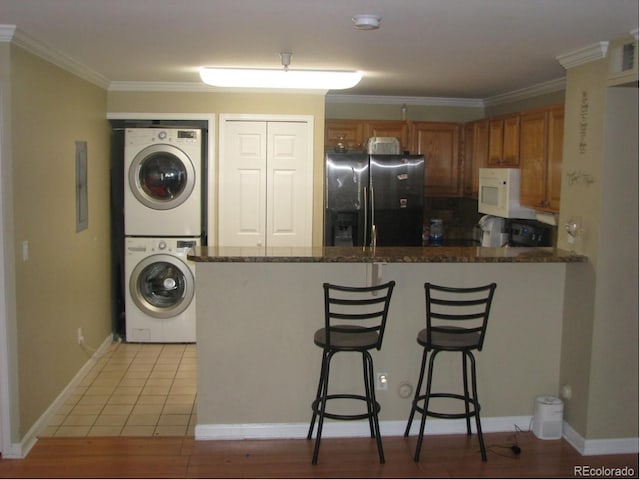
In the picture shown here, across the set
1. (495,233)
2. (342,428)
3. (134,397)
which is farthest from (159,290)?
(495,233)

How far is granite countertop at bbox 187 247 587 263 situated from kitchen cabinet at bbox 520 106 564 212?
32.2 inches

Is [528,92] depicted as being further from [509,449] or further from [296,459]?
[296,459]

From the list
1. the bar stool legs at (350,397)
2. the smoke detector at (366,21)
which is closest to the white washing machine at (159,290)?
the bar stool legs at (350,397)

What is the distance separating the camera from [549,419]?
3.88m

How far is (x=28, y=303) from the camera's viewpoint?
366 cm

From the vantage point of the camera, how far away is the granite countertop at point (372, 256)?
3.65m

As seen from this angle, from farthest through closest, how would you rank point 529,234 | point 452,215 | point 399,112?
point 452,215, point 399,112, point 529,234

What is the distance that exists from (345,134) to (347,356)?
2692 mm

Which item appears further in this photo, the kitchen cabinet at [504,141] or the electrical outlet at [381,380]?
the kitchen cabinet at [504,141]

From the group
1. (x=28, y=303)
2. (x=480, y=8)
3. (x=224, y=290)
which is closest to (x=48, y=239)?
(x=28, y=303)

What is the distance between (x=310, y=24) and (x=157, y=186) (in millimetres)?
2870

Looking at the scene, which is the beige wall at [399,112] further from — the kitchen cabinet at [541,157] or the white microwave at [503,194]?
the kitchen cabinet at [541,157]

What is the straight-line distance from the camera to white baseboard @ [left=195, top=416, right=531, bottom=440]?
12.6ft
